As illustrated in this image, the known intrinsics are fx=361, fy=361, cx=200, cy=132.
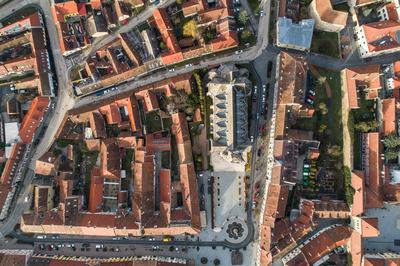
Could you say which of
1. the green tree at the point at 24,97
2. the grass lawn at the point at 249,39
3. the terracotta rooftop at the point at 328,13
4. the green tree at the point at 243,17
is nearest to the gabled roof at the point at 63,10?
the green tree at the point at 24,97

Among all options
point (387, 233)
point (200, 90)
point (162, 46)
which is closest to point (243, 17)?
point (200, 90)

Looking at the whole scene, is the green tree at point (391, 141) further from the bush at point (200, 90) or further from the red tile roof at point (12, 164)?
the red tile roof at point (12, 164)

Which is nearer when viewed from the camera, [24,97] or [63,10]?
[63,10]

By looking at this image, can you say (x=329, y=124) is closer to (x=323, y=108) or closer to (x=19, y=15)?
(x=323, y=108)

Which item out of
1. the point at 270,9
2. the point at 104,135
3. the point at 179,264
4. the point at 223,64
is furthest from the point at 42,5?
the point at 179,264

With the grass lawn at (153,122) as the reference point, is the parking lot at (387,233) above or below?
below

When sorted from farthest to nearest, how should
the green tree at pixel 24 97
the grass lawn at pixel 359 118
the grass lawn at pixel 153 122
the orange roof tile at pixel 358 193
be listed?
the green tree at pixel 24 97 → the grass lawn at pixel 153 122 → the grass lawn at pixel 359 118 → the orange roof tile at pixel 358 193

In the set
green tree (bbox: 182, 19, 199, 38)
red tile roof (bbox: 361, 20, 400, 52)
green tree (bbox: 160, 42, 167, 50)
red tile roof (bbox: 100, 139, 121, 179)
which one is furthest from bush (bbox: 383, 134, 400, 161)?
red tile roof (bbox: 100, 139, 121, 179)
